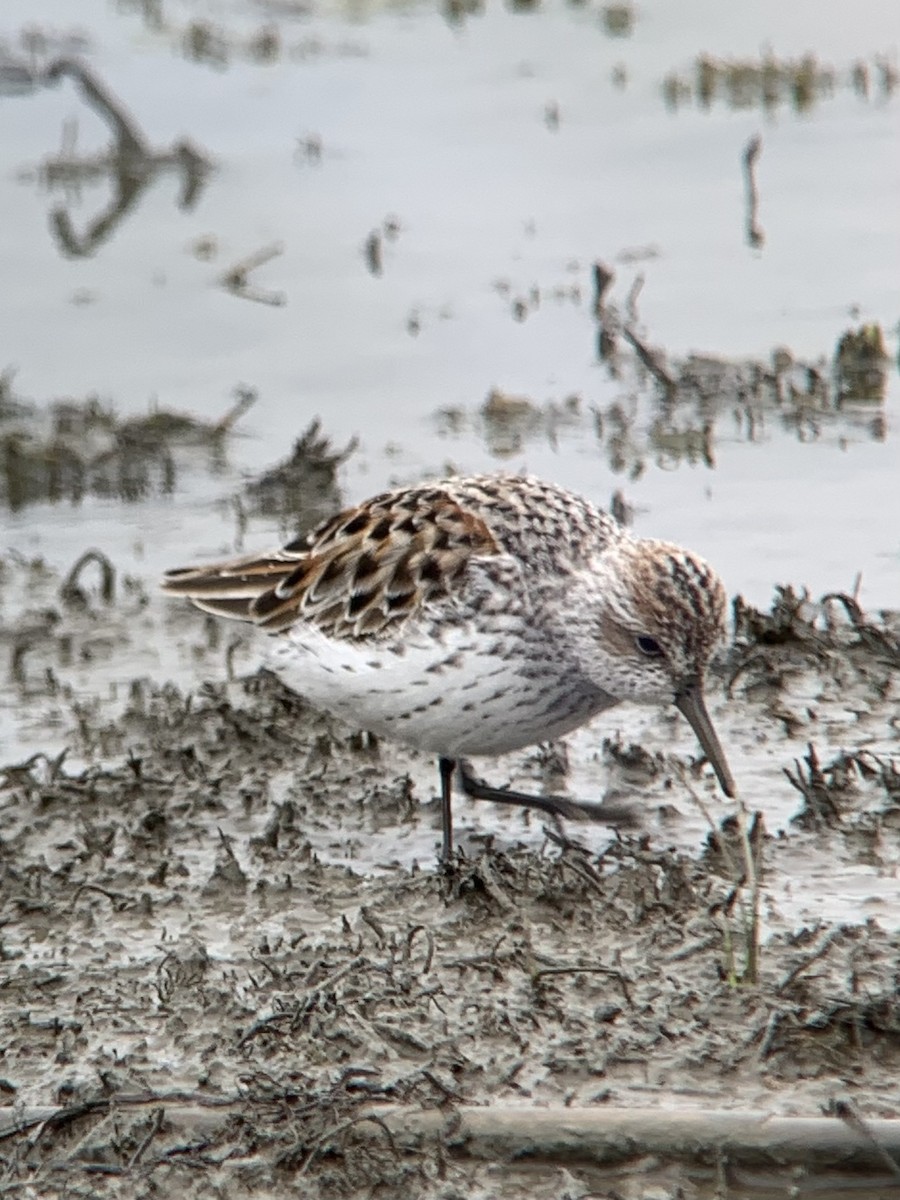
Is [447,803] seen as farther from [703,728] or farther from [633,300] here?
[633,300]

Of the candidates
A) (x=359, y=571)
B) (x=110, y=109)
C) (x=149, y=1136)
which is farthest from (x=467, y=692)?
(x=110, y=109)

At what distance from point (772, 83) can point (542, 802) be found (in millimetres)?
9339

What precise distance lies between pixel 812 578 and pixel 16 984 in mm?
3679

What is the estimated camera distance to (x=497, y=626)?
19.9 ft

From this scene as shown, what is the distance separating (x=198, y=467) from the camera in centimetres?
991

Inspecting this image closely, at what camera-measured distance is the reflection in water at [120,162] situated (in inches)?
540

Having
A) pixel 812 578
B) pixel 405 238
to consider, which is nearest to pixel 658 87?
pixel 405 238

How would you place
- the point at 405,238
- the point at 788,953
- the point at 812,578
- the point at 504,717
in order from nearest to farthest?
the point at 788,953 < the point at 504,717 < the point at 812,578 < the point at 405,238

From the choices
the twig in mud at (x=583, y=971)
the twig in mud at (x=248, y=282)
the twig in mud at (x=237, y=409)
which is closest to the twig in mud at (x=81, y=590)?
the twig in mud at (x=237, y=409)

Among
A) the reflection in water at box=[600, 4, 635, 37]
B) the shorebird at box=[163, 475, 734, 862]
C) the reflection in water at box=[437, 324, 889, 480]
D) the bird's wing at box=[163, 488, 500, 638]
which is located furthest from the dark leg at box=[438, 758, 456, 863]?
the reflection in water at box=[600, 4, 635, 37]

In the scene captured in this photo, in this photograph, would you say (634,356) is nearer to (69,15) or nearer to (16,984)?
(16,984)

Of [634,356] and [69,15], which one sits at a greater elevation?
[69,15]

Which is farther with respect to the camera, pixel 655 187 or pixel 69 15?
pixel 69 15

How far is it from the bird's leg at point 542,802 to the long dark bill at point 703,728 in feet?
1.44
